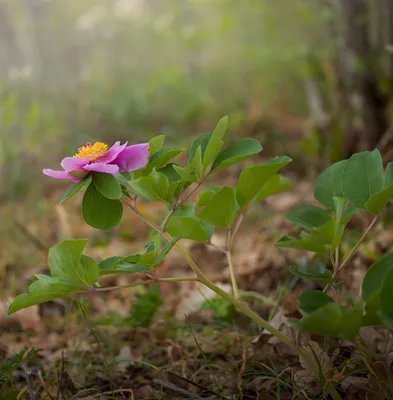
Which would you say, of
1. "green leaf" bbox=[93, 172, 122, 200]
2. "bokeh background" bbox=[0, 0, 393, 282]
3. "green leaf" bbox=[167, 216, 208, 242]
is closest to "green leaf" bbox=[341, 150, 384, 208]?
"green leaf" bbox=[167, 216, 208, 242]

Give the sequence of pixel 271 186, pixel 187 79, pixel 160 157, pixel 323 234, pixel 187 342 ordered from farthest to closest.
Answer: pixel 187 79 < pixel 187 342 < pixel 271 186 < pixel 160 157 < pixel 323 234

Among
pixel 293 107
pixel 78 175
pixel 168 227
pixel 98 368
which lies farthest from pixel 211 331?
pixel 293 107

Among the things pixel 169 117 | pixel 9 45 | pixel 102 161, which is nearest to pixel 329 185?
pixel 102 161

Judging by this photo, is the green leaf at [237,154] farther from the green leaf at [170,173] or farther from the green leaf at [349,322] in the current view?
the green leaf at [349,322]

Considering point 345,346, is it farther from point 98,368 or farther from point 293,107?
point 293,107

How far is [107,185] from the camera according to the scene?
812 millimetres

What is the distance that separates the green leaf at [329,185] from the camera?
0.90 metres

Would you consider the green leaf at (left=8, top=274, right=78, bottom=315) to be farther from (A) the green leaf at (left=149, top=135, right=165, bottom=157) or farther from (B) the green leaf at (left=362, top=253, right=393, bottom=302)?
(B) the green leaf at (left=362, top=253, right=393, bottom=302)

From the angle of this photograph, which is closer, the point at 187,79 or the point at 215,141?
the point at 215,141

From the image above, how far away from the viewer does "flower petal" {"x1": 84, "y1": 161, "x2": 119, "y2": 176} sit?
0.79 meters

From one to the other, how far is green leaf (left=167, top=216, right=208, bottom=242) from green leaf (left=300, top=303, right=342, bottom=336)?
9.2 inches

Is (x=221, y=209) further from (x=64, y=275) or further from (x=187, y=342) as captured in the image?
(x=187, y=342)

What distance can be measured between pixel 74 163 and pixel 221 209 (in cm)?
24

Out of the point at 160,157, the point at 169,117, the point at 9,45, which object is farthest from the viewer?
the point at 9,45
